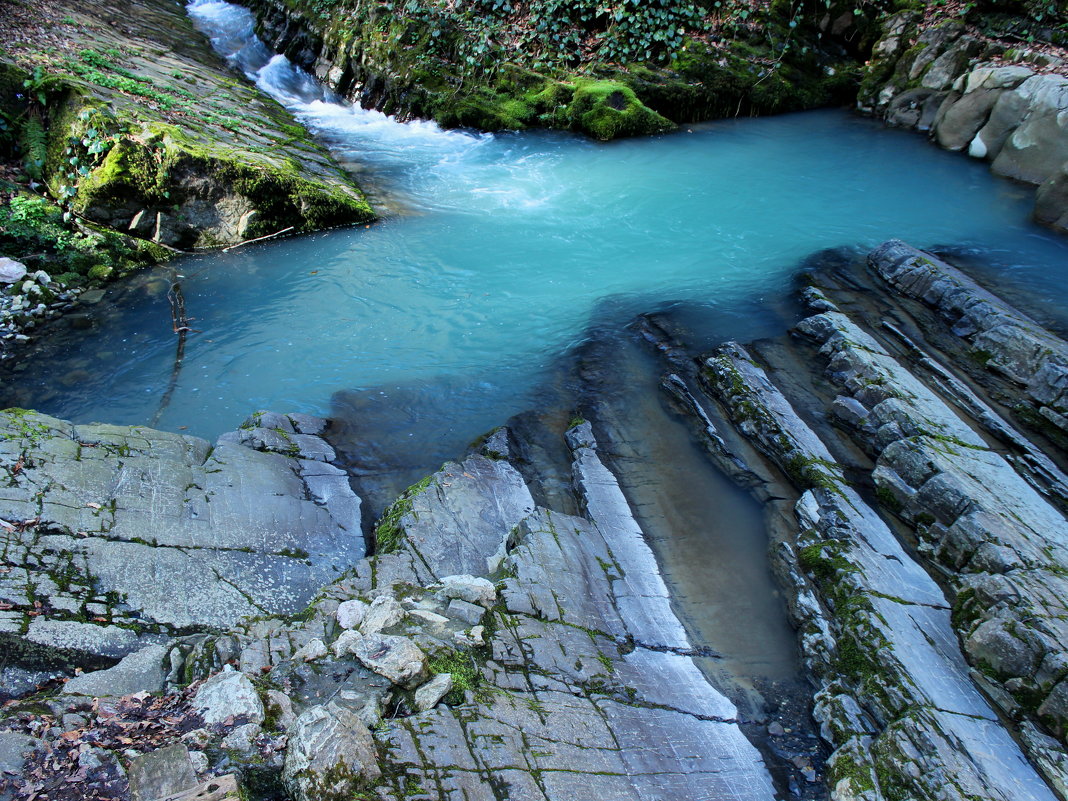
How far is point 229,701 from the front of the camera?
474cm

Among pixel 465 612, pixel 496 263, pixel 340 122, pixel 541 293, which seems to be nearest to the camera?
pixel 465 612

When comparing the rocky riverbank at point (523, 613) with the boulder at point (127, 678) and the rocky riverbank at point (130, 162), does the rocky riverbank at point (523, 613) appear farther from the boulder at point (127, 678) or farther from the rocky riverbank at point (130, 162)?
the rocky riverbank at point (130, 162)

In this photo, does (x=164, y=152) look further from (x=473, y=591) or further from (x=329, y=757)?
(x=329, y=757)

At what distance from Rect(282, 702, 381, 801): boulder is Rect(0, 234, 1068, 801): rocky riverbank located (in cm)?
1

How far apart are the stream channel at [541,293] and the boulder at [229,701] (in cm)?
351

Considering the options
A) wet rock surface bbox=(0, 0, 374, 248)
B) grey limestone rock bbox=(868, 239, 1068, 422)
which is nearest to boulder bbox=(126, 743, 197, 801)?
grey limestone rock bbox=(868, 239, 1068, 422)

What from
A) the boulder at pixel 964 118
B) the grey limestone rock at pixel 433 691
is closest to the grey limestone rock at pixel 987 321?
the boulder at pixel 964 118

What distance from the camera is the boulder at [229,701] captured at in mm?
4652

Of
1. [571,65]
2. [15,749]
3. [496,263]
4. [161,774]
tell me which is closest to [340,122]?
[571,65]

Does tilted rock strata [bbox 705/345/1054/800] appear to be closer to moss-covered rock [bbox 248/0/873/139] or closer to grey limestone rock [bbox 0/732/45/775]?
grey limestone rock [bbox 0/732/45/775]

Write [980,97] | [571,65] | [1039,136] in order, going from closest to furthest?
1. [1039,136]
2. [980,97]
3. [571,65]

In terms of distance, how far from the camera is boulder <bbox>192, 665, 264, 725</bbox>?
465 cm

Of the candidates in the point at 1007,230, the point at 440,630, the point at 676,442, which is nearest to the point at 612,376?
the point at 676,442

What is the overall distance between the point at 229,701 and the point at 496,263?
10885 mm
